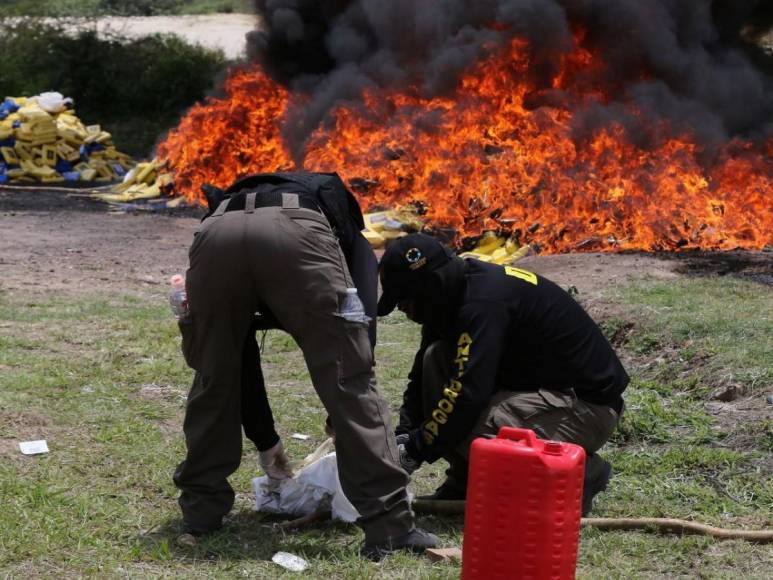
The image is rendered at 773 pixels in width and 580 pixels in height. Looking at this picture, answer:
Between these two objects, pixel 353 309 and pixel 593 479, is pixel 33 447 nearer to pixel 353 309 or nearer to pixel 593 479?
pixel 353 309

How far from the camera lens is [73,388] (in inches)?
249

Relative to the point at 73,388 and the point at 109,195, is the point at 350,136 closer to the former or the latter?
the point at 109,195

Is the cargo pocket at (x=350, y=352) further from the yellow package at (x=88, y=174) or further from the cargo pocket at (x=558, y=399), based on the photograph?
the yellow package at (x=88, y=174)

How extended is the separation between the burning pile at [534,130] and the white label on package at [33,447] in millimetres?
7945

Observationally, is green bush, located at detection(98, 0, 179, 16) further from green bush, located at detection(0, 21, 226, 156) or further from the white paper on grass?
the white paper on grass

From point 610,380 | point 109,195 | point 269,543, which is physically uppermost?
point 610,380

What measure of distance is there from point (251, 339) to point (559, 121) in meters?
10.5

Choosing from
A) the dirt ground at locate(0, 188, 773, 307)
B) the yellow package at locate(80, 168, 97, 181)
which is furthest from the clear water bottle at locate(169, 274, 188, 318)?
the yellow package at locate(80, 168, 97, 181)

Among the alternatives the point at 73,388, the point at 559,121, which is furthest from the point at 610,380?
the point at 559,121

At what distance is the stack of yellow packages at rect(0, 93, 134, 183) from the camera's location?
2103 centimetres

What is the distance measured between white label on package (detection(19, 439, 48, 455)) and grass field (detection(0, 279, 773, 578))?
5cm

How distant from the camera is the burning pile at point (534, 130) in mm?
12547

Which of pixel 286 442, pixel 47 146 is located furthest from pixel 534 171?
pixel 47 146

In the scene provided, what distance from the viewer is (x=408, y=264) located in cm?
388
